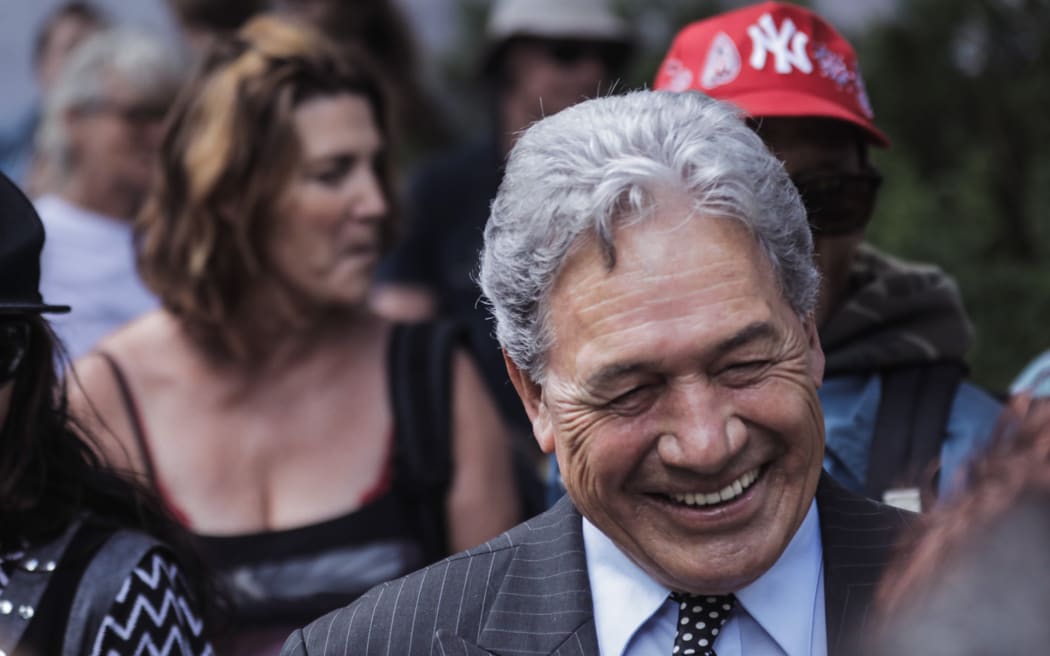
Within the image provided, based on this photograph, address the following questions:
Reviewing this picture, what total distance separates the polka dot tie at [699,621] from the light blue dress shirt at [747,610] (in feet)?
0.04

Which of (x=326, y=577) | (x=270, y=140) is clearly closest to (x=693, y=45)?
(x=270, y=140)

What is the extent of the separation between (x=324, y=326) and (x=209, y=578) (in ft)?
3.82

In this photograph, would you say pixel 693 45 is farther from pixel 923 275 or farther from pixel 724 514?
pixel 724 514

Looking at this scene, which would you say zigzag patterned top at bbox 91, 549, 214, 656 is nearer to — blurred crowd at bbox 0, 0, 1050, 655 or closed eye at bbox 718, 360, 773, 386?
blurred crowd at bbox 0, 0, 1050, 655

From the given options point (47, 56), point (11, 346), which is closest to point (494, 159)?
point (47, 56)

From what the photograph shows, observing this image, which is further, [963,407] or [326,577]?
[326,577]

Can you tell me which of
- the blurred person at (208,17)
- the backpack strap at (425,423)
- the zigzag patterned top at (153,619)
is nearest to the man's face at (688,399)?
the zigzag patterned top at (153,619)

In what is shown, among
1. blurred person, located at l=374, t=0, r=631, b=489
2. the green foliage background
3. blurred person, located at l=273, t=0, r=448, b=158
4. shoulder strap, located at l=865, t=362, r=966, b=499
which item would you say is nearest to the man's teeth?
shoulder strap, located at l=865, t=362, r=966, b=499

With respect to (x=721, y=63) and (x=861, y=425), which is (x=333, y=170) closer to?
(x=721, y=63)

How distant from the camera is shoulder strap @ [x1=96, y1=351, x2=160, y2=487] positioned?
3.46 metres

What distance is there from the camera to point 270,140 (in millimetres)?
3695

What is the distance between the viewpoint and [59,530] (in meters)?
2.48

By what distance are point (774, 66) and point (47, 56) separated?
4.62 meters

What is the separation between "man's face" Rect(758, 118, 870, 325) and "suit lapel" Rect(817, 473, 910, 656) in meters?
0.73
